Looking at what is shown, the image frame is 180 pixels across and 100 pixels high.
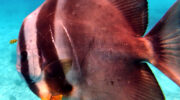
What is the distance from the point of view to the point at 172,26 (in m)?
0.74

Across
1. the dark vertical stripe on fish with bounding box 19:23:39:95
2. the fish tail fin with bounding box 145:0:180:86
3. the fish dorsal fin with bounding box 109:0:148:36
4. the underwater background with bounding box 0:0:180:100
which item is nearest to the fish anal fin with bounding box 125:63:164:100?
the fish tail fin with bounding box 145:0:180:86

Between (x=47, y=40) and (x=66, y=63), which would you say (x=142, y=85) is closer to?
(x=66, y=63)

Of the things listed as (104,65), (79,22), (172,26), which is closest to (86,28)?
(79,22)

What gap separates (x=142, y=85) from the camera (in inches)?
30.8

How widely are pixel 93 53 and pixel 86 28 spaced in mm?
123

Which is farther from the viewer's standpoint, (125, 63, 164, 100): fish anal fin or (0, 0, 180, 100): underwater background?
(0, 0, 180, 100): underwater background

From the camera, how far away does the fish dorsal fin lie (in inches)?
31.9

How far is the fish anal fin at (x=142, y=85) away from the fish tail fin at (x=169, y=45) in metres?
0.07

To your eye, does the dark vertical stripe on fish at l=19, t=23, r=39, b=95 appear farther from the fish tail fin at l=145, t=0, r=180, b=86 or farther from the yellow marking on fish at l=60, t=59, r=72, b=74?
the fish tail fin at l=145, t=0, r=180, b=86

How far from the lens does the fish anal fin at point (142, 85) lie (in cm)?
77

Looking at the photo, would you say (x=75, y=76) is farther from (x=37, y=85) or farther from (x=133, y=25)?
(x=133, y=25)

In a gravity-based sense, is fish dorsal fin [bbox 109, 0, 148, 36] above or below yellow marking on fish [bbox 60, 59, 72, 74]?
above

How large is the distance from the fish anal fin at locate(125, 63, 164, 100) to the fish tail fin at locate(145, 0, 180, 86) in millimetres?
73

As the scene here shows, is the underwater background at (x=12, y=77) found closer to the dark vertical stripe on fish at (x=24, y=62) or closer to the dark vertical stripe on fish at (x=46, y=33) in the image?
the dark vertical stripe on fish at (x=24, y=62)
